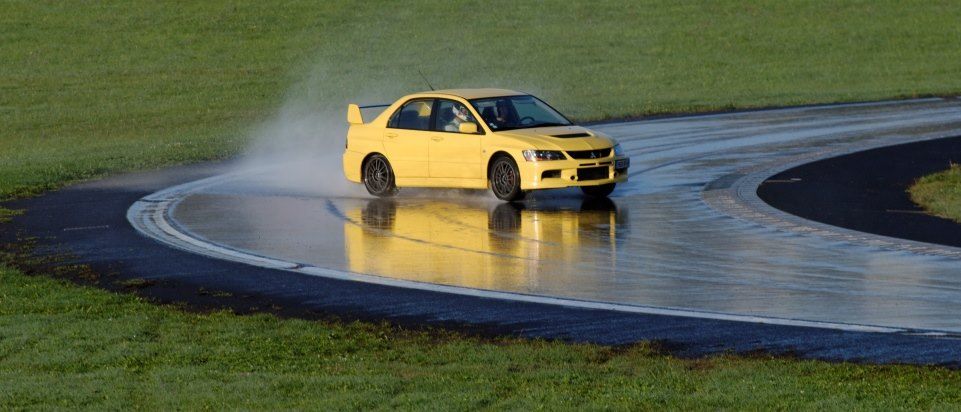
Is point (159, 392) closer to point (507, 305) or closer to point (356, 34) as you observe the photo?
point (507, 305)

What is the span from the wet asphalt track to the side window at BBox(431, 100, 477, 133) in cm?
96

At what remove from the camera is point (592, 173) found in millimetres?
19875

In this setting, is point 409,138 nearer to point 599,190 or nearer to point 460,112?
point 460,112

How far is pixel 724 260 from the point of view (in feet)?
48.4

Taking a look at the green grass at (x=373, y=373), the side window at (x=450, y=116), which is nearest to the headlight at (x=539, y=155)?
the side window at (x=450, y=116)

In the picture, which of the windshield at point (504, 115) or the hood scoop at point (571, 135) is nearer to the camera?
the hood scoop at point (571, 135)

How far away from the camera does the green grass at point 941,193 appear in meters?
17.9

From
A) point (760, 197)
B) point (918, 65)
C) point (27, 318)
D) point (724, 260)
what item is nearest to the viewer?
point (27, 318)

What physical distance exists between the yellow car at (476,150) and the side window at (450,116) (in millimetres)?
13

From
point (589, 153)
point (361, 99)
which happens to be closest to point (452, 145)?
point (589, 153)

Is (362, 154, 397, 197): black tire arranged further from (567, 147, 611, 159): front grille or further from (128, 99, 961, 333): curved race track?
(567, 147, 611, 159): front grille

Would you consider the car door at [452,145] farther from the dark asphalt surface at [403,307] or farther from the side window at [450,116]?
the dark asphalt surface at [403,307]

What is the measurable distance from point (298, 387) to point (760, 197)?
1134 centimetres

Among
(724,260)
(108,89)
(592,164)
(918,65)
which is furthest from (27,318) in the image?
(918,65)
